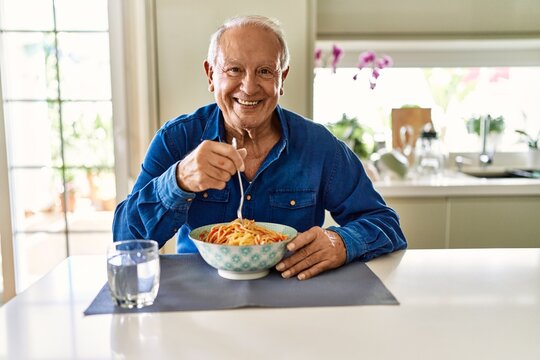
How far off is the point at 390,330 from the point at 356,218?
2.05 ft

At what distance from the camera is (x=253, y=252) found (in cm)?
108

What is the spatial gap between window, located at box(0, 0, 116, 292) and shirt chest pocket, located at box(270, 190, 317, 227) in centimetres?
141

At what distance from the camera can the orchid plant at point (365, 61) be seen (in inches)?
115

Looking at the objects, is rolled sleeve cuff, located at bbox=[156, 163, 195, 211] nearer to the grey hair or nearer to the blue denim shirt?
the blue denim shirt

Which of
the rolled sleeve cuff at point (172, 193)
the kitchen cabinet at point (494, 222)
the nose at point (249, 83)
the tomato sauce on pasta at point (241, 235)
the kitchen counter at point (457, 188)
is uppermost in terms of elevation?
the nose at point (249, 83)

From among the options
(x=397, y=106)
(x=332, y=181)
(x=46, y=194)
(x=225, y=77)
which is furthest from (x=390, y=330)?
(x=397, y=106)

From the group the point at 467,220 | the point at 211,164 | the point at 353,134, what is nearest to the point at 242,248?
the point at 211,164

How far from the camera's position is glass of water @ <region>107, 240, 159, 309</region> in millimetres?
958

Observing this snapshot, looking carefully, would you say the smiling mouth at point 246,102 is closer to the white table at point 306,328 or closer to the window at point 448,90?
the white table at point 306,328

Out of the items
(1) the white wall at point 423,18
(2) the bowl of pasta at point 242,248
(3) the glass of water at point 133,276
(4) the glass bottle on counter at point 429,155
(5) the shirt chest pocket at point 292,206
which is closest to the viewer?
(3) the glass of water at point 133,276

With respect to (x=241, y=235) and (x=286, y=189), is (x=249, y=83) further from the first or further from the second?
(x=241, y=235)

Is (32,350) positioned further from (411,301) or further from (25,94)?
(25,94)

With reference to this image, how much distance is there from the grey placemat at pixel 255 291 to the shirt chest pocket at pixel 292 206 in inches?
12.0

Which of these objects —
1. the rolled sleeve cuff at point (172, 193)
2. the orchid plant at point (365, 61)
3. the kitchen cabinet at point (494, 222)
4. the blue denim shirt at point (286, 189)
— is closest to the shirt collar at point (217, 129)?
the blue denim shirt at point (286, 189)
